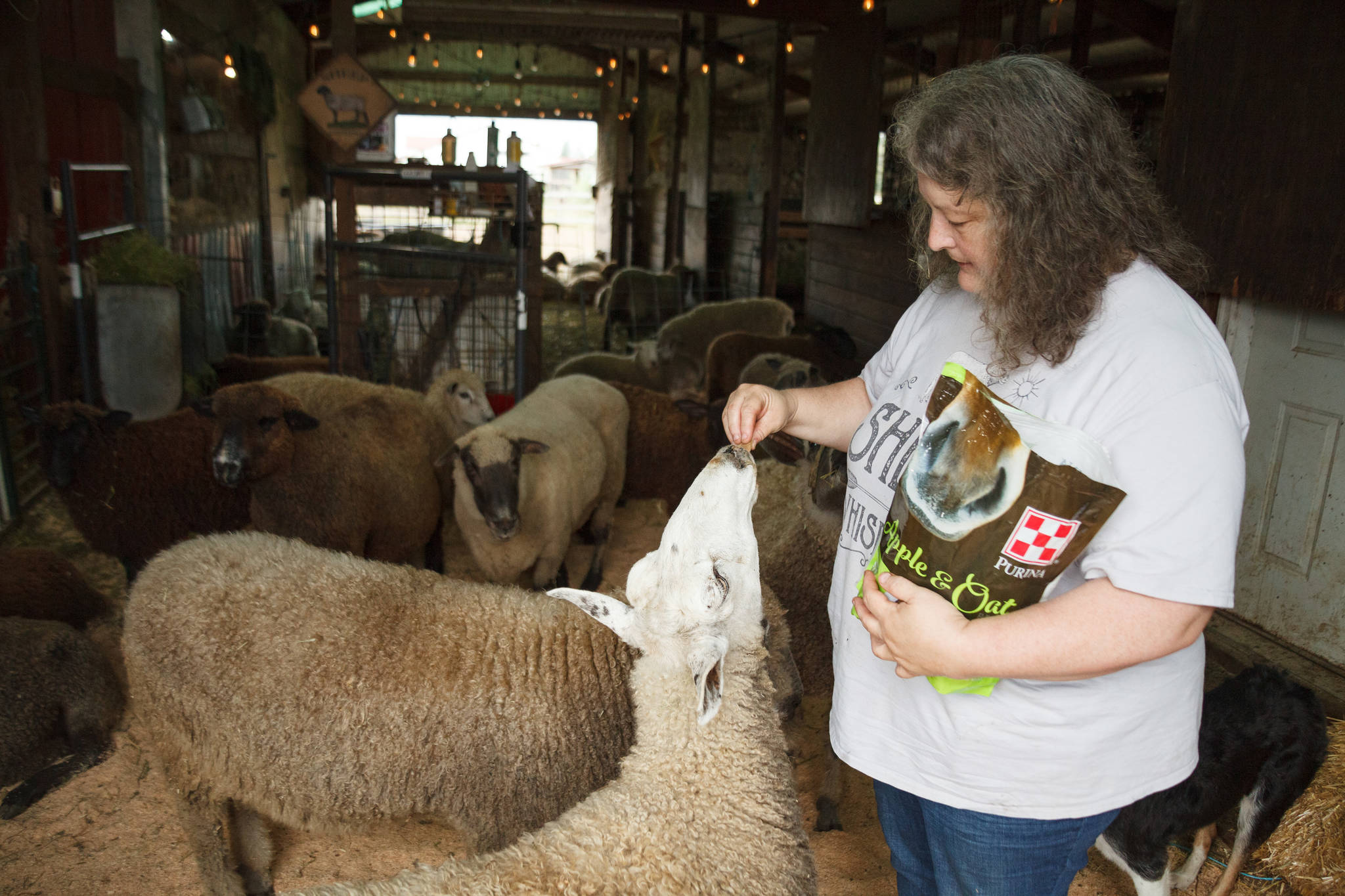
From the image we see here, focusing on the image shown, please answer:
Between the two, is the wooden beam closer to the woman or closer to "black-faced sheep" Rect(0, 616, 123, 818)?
the woman

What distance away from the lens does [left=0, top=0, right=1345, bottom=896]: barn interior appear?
3303 mm

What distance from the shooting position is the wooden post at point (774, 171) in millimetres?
9797

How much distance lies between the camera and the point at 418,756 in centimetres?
256

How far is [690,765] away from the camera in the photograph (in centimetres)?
196

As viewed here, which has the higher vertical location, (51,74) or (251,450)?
(51,74)

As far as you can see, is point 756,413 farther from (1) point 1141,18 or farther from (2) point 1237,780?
(1) point 1141,18

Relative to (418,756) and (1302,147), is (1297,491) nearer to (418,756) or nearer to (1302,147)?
(1302,147)

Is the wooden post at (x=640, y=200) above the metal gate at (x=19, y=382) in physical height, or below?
above

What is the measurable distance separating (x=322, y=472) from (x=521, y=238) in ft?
6.48

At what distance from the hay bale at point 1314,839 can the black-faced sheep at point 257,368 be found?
6.70 m

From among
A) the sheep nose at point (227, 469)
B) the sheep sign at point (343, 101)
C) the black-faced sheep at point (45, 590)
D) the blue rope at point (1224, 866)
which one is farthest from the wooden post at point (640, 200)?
the blue rope at point (1224, 866)

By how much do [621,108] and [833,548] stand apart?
638 inches

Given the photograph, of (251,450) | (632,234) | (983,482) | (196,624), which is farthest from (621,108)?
(983,482)

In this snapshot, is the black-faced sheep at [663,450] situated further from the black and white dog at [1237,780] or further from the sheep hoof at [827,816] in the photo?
the black and white dog at [1237,780]
